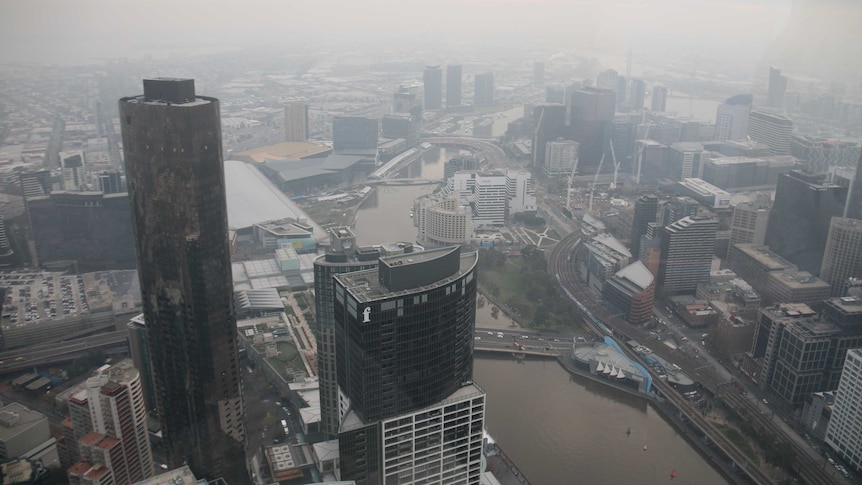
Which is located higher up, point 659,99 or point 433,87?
point 659,99

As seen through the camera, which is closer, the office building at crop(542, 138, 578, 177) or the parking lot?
the parking lot

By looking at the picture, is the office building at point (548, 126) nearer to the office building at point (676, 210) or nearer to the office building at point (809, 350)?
the office building at point (676, 210)

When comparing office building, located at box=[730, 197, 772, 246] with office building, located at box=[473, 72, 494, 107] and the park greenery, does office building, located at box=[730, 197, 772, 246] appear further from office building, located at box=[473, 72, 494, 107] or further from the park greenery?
office building, located at box=[473, 72, 494, 107]

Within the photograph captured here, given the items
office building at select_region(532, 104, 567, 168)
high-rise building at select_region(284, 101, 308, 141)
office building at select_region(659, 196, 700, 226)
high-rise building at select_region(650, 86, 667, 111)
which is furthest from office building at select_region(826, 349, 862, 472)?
A: high-rise building at select_region(284, 101, 308, 141)

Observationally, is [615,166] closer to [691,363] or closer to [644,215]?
[644,215]

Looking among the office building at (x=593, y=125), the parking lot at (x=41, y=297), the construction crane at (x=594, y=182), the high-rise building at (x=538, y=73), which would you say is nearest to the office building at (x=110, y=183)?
the parking lot at (x=41, y=297)

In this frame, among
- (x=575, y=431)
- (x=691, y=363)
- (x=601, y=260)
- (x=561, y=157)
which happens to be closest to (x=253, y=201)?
(x=601, y=260)
